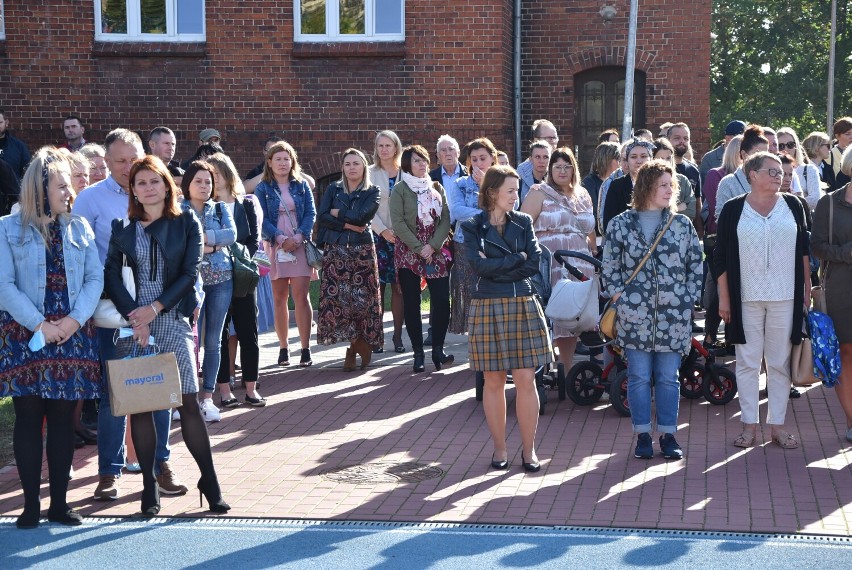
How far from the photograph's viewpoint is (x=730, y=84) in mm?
38344

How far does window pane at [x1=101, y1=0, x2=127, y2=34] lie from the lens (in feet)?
60.0

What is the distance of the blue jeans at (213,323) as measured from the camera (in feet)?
29.9

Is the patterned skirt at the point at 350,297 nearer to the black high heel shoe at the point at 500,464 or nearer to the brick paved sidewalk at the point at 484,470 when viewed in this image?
the brick paved sidewalk at the point at 484,470

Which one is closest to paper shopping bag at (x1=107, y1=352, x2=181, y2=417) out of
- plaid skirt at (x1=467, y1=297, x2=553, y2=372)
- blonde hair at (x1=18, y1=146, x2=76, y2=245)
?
blonde hair at (x1=18, y1=146, x2=76, y2=245)

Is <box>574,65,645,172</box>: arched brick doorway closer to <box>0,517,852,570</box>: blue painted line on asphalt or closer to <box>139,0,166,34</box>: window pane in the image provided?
<box>139,0,166,34</box>: window pane

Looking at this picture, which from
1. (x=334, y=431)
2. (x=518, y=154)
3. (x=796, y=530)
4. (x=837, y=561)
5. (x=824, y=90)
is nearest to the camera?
(x=837, y=561)

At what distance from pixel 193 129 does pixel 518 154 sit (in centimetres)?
489

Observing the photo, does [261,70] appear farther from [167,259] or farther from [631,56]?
[167,259]

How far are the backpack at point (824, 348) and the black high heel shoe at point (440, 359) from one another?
382 centimetres

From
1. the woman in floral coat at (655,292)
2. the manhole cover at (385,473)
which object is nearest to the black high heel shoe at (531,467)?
the manhole cover at (385,473)

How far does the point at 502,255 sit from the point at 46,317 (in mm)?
2725

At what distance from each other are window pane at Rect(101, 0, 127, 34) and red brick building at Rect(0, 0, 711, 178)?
0.05ft

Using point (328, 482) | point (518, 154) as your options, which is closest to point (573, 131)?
point (518, 154)

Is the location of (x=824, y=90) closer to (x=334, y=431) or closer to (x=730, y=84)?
(x=730, y=84)
